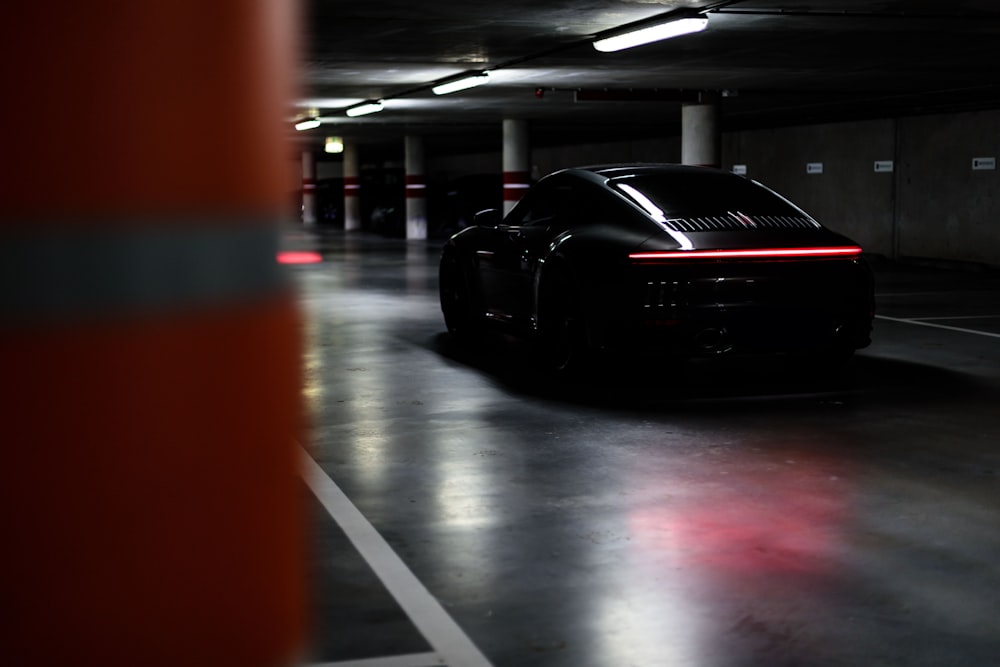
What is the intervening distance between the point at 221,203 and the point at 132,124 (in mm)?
105

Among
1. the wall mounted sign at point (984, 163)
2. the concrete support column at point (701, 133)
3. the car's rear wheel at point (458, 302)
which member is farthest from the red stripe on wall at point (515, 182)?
the car's rear wheel at point (458, 302)

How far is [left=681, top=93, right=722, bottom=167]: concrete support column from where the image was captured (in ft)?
77.0

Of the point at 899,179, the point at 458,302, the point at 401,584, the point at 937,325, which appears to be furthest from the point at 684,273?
the point at 899,179

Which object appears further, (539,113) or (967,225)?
(539,113)

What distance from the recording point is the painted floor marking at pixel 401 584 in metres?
3.81

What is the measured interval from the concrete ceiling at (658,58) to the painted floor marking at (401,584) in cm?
680

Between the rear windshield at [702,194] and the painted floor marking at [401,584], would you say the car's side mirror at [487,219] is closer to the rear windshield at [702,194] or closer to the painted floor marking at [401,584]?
the rear windshield at [702,194]

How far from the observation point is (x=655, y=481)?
6211 millimetres

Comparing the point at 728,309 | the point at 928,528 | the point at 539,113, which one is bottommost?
the point at 928,528

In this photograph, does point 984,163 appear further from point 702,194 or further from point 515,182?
point 702,194

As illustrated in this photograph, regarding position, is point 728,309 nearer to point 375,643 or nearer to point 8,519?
point 375,643

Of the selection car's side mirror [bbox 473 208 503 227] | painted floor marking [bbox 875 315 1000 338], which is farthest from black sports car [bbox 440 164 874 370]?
painted floor marking [bbox 875 315 1000 338]

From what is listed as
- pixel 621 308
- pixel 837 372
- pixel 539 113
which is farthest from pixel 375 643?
pixel 539 113

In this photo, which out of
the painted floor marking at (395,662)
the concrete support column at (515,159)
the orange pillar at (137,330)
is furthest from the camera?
→ the concrete support column at (515,159)
